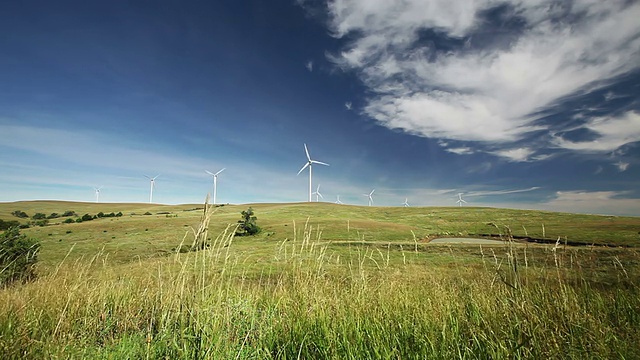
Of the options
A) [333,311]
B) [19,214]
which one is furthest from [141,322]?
[19,214]

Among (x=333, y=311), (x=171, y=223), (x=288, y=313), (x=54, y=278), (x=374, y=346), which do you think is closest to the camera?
(x=374, y=346)

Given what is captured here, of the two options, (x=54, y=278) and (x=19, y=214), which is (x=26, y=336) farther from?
(x=19, y=214)

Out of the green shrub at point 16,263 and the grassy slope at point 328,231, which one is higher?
the green shrub at point 16,263

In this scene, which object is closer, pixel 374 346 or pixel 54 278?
pixel 374 346

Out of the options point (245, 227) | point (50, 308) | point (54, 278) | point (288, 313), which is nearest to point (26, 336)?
point (50, 308)

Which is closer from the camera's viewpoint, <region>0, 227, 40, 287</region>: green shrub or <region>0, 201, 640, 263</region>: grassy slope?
<region>0, 227, 40, 287</region>: green shrub

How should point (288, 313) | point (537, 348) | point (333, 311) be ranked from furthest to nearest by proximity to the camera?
point (288, 313) → point (333, 311) → point (537, 348)

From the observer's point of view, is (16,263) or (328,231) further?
(328,231)

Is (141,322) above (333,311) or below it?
below

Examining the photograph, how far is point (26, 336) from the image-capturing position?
395 centimetres

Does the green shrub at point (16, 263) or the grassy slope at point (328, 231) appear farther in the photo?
the grassy slope at point (328, 231)

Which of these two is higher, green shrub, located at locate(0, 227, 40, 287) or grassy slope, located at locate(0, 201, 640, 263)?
green shrub, located at locate(0, 227, 40, 287)

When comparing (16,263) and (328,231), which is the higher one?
(16,263)

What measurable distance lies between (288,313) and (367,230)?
4522 centimetres
